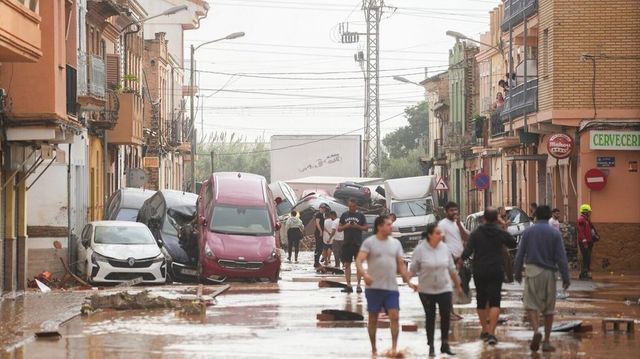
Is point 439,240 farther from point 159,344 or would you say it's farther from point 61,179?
point 61,179

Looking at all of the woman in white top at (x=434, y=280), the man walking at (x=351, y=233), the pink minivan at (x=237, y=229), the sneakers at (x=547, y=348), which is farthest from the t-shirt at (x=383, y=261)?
the pink minivan at (x=237, y=229)

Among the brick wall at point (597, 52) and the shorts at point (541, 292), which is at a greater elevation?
the brick wall at point (597, 52)

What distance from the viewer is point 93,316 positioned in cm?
2544

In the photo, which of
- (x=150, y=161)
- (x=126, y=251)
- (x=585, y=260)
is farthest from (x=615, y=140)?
(x=150, y=161)

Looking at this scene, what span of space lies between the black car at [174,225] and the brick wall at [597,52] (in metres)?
10.6

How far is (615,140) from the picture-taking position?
40906 millimetres

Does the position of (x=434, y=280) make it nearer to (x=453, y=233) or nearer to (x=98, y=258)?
(x=453, y=233)

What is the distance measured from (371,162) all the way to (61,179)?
175 ft

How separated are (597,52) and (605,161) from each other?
9.68 feet

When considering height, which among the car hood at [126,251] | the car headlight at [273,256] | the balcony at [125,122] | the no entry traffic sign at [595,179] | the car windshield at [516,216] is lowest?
the car headlight at [273,256]

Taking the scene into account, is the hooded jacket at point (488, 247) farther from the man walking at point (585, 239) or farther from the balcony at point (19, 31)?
the man walking at point (585, 239)

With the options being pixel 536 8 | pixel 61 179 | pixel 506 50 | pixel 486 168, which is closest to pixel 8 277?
pixel 61 179

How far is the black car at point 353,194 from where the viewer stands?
227ft

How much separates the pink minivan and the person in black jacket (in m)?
16.2
